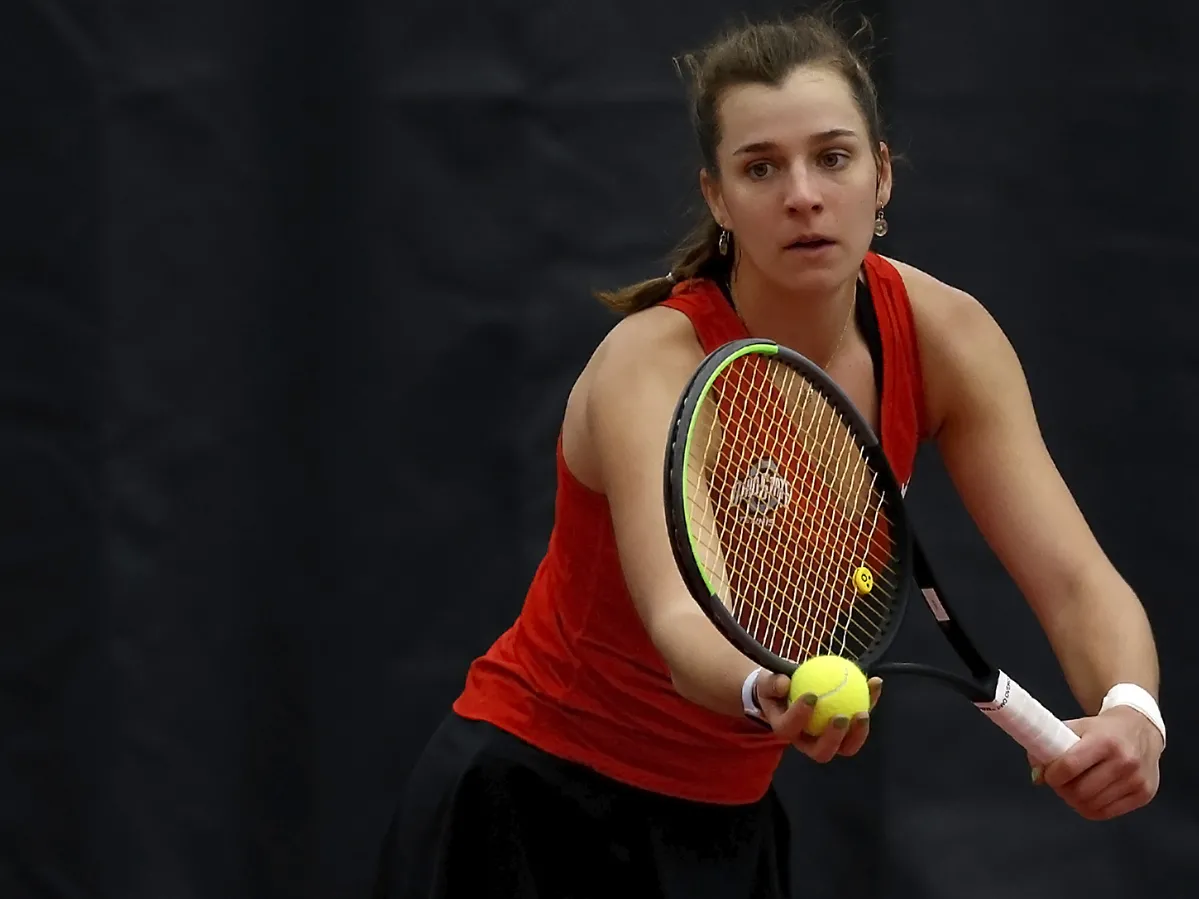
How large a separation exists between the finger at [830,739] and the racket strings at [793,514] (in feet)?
0.77

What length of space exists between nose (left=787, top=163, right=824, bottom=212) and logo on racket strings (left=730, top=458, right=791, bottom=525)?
0.22 meters

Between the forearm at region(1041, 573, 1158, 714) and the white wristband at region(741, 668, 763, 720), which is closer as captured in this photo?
the white wristband at region(741, 668, 763, 720)

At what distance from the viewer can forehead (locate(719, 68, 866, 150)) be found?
5.31 ft

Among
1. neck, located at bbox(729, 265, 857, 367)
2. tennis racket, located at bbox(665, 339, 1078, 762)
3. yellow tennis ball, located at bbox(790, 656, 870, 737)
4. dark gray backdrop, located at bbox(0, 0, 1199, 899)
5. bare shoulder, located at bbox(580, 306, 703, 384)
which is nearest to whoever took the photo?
yellow tennis ball, located at bbox(790, 656, 870, 737)

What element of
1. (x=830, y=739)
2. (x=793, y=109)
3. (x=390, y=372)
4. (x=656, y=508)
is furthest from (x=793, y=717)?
(x=390, y=372)

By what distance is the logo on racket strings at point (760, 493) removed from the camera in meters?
1.55

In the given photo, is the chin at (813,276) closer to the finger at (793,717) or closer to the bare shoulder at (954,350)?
the bare shoulder at (954,350)

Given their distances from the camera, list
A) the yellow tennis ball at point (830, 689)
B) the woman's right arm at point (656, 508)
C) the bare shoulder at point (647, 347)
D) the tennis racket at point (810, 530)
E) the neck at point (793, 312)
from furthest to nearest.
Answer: the neck at point (793, 312) → the bare shoulder at point (647, 347) → the tennis racket at point (810, 530) → the woman's right arm at point (656, 508) → the yellow tennis ball at point (830, 689)

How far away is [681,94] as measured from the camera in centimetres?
245

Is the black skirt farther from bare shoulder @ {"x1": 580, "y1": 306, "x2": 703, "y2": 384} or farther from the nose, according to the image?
the nose

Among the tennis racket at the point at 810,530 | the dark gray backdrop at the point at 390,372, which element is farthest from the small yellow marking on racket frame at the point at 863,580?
the dark gray backdrop at the point at 390,372

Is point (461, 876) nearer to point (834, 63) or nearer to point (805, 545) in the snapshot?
point (805, 545)

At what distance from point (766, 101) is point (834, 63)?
0.08 meters

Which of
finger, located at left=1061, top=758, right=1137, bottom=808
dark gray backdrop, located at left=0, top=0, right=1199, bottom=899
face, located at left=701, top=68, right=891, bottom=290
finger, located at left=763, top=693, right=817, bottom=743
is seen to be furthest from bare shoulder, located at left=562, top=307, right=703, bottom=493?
dark gray backdrop, located at left=0, top=0, right=1199, bottom=899
